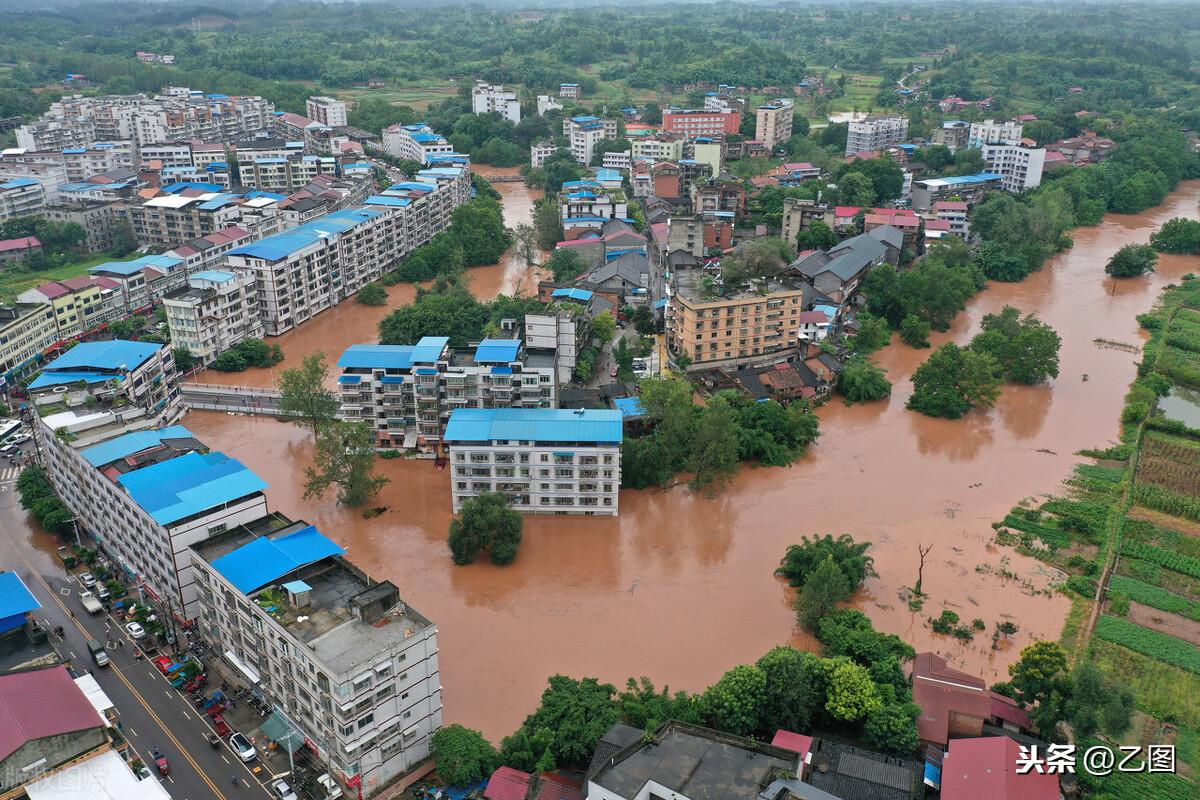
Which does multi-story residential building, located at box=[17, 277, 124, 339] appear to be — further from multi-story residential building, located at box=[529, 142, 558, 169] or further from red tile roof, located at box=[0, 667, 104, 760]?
multi-story residential building, located at box=[529, 142, 558, 169]

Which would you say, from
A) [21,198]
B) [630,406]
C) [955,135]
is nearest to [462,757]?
[630,406]

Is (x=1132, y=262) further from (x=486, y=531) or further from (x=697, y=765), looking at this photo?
(x=697, y=765)

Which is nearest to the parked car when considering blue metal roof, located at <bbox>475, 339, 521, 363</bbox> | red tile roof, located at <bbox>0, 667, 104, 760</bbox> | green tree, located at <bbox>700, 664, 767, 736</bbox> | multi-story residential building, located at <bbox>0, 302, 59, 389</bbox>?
red tile roof, located at <bbox>0, 667, 104, 760</bbox>

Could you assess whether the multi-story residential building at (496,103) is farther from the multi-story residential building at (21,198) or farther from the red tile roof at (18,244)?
the red tile roof at (18,244)

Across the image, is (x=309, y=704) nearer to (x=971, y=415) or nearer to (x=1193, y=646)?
(x=1193, y=646)

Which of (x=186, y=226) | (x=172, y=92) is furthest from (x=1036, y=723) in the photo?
(x=172, y=92)

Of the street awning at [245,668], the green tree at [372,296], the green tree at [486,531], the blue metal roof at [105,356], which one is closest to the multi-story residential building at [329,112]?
the green tree at [372,296]

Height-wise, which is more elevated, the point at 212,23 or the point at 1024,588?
the point at 212,23
